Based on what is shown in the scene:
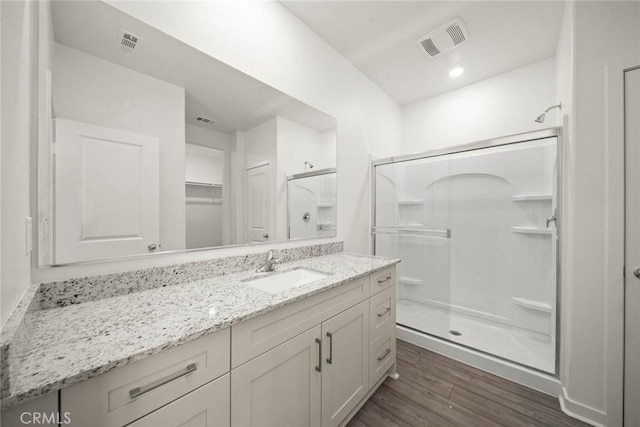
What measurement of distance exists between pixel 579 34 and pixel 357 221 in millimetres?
1884

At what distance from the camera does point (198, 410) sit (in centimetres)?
71

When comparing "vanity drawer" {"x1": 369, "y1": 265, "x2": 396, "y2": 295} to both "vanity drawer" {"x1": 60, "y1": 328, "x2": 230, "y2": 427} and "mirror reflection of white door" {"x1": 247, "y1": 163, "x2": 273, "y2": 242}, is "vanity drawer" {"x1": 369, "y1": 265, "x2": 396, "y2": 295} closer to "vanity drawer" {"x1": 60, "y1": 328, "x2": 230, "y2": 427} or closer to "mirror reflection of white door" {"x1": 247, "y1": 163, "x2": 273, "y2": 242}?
"mirror reflection of white door" {"x1": 247, "y1": 163, "x2": 273, "y2": 242}

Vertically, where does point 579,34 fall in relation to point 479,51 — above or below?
below

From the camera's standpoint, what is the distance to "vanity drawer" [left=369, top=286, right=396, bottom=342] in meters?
1.49

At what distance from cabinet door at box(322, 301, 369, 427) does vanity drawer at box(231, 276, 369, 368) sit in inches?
2.7

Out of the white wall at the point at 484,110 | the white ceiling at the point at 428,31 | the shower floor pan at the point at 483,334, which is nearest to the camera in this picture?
the white ceiling at the point at 428,31

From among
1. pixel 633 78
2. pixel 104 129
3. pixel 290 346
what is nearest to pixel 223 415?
pixel 290 346

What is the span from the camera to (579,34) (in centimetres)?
A: 140

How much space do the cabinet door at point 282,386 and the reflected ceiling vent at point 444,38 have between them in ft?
7.57

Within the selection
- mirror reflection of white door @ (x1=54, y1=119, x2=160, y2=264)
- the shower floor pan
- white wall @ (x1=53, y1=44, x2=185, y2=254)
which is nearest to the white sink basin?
white wall @ (x1=53, y1=44, x2=185, y2=254)

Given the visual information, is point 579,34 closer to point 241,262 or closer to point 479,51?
point 479,51

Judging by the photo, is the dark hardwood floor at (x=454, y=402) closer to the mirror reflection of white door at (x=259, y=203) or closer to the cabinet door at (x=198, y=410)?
the cabinet door at (x=198, y=410)

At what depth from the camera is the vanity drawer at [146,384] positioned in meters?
0.55

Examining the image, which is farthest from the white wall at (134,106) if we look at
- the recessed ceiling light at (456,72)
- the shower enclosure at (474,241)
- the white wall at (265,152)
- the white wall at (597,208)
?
the recessed ceiling light at (456,72)
